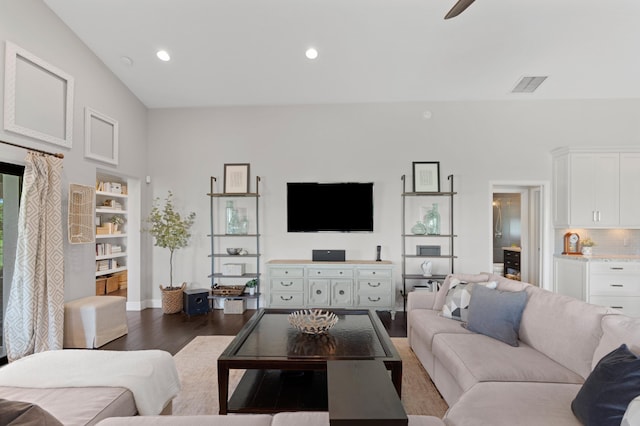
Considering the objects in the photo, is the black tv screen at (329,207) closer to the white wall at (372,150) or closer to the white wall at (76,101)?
the white wall at (372,150)

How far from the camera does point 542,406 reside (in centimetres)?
145

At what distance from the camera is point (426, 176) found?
4.80m

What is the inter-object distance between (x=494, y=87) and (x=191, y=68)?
13.6ft

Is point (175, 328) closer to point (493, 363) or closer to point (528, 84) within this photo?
point (493, 363)

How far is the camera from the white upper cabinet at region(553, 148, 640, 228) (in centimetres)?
438

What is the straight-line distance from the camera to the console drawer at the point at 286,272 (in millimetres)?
4516

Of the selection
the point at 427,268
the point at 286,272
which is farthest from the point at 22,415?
the point at 427,268

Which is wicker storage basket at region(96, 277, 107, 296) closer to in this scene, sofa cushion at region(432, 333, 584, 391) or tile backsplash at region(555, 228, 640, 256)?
sofa cushion at region(432, 333, 584, 391)

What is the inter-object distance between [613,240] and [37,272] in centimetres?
724

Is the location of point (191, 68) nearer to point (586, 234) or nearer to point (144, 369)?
point (144, 369)

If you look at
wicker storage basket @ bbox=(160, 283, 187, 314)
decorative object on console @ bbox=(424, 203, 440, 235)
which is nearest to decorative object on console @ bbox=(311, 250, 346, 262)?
decorative object on console @ bbox=(424, 203, 440, 235)

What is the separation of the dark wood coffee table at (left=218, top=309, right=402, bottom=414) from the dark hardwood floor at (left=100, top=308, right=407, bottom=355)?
1.36 m

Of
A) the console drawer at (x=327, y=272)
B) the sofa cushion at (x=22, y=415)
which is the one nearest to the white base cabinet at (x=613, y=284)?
the console drawer at (x=327, y=272)

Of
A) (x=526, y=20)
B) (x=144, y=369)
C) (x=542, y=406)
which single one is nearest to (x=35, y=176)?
(x=144, y=369)
